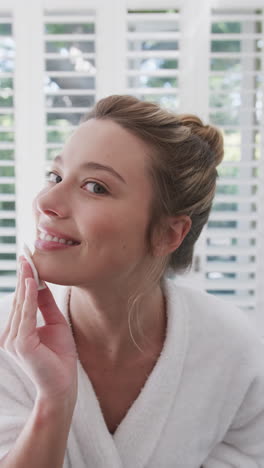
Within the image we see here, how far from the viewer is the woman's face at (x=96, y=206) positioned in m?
0.86

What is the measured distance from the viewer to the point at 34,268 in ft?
2.82

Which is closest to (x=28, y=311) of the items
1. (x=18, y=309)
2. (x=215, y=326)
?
(x=18, y=309)

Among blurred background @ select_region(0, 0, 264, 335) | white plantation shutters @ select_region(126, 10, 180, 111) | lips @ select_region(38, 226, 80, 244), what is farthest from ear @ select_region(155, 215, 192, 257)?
white plantation shutters @ select_region(126, 10, 180, 111)

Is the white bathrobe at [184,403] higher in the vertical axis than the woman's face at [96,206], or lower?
lower

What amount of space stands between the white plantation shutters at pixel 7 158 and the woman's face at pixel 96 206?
787 millimetres

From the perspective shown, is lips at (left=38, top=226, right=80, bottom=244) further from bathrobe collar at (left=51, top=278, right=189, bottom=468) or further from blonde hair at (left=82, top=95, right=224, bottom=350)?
bathrobe collar at (left=51, top=278, right=189, bottom=468)

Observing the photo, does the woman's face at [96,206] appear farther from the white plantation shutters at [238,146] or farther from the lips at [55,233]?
the white plantation shutters at [238,146]

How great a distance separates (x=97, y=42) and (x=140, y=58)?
158mm

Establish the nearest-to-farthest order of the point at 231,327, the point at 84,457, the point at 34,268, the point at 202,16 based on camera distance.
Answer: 1. the point at 34,268
2. the point at 84,457
3. the point at 231,327
4. the point at 202,16

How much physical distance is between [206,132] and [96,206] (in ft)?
1.20

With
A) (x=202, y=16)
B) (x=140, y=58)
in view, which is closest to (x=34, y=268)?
(x=140, y=58)

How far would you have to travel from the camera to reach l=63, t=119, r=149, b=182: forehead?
91 centimetres

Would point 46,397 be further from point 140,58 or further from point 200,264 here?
point 140,58

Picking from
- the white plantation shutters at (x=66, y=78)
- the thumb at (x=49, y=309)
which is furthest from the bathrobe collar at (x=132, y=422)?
the white plantation shutters at (x=66, y=78)
